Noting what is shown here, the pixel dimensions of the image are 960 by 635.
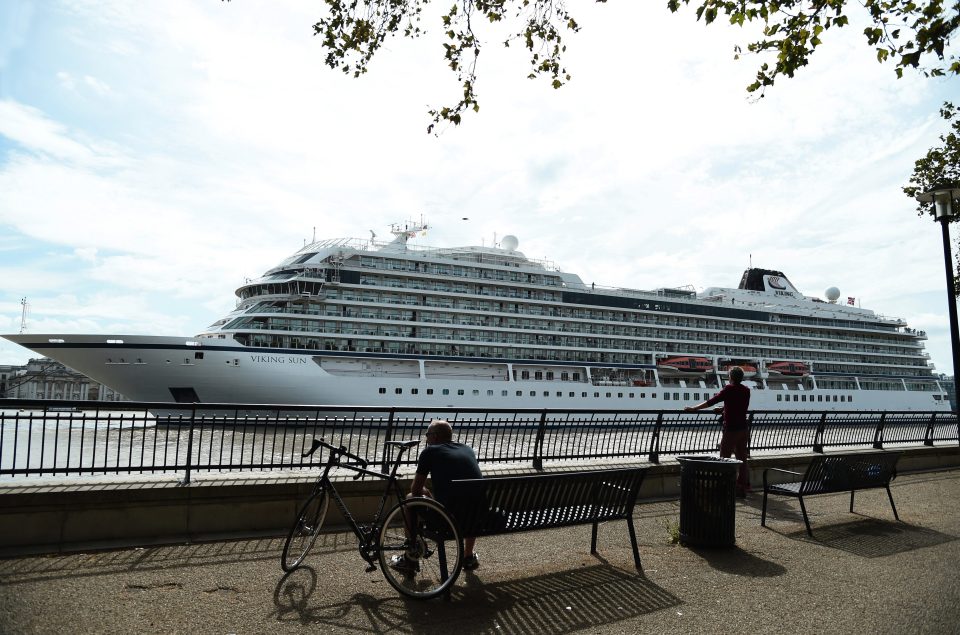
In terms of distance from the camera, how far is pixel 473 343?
125 ft

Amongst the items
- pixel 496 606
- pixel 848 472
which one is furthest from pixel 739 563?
pixel 848 472


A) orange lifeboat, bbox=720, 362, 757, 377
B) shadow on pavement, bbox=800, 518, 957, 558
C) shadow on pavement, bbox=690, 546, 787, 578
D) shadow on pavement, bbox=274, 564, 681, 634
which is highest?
orange lifeboat, bbox=720, 362, 757, 377

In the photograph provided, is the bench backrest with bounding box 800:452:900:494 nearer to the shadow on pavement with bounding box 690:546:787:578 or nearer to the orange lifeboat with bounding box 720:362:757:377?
the shadow on pavement with bounding box 690:546:787:578

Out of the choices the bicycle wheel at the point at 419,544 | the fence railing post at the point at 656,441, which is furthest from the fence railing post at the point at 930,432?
the bicycle wheel at the point at 419,544

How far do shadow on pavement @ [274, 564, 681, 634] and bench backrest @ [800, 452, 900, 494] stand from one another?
292cm

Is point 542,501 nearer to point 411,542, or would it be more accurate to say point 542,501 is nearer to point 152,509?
point 411,542

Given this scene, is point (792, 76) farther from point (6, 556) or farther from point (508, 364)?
point (508, 364)

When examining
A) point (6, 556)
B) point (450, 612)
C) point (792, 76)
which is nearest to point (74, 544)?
point (6, 556)

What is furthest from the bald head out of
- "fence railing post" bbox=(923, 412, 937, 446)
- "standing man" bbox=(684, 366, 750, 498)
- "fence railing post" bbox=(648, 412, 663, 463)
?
"fence railing post" bbox=(923, 412, 937, 446)

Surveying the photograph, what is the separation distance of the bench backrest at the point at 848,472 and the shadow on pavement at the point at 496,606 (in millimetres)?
2924

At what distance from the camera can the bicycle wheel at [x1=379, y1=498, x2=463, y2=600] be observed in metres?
4.31

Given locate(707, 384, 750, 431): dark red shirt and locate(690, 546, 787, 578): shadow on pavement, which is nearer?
locate(690, 546, 787, 578): shadow on pavement

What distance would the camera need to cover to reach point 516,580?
484 cm

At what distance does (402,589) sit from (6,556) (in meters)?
3.35
